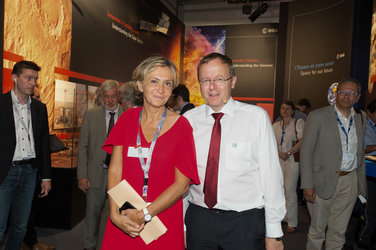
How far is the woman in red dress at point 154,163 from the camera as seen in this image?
1.31m

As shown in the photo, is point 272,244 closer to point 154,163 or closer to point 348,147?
point 154,163

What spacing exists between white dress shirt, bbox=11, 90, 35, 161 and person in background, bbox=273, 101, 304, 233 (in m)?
3.40

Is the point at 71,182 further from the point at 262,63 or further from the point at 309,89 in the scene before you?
the point at 262,63

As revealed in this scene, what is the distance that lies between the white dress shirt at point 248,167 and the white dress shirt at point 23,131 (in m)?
1.77

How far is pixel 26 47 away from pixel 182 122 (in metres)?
3.33

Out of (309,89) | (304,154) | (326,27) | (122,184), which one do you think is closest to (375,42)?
(326,27)

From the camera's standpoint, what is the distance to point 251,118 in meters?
1.55

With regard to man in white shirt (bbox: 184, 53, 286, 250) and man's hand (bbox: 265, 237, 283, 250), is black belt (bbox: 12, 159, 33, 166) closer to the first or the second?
man in white shirt (bbox: 184, 53, 286, 250)

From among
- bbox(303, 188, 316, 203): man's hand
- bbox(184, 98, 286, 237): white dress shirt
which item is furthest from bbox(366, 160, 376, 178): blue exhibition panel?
bbox(184, 98, 286, 237): white dress shirt

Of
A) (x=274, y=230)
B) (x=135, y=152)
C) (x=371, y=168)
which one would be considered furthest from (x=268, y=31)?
(x=135, y=152)

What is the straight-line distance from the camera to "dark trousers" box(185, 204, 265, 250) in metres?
1.48

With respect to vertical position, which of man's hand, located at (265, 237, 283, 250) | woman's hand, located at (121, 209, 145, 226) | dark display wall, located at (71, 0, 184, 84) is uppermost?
dark display wall, located at (71, 0, 184, 84)

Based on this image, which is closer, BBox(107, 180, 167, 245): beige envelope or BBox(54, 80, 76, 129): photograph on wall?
BBox(107, 180, 167, 245): beige envelope

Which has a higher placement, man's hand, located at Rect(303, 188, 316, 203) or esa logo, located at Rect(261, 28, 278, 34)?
esa logo, located at Rect(261, 28, 278, 34)
